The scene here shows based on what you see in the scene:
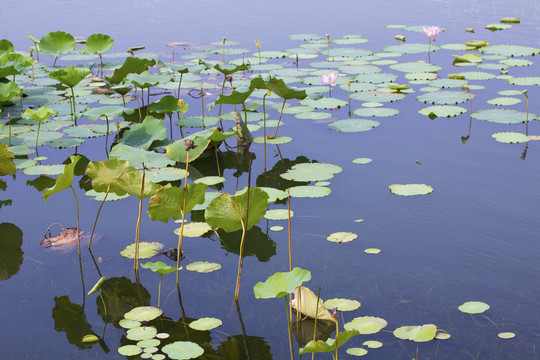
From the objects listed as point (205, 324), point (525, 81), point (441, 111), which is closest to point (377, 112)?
point (441, 111)

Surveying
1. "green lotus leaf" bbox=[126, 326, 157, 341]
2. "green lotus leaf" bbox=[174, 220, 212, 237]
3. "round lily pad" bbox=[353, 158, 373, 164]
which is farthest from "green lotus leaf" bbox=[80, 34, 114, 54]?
"green lotus leaf" bbox=[126, 326, 157, 341]

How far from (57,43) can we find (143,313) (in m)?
4.23

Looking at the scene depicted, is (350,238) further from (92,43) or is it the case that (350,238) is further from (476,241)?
(92,43)

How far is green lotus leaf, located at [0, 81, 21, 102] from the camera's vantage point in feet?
14.3

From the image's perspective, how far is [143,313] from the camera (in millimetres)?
2213

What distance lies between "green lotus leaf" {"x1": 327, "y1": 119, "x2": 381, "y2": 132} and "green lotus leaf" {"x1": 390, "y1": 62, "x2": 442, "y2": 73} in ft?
5.50

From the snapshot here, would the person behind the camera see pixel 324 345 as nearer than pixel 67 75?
Yes

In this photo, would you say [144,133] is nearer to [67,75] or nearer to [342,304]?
[67,75]

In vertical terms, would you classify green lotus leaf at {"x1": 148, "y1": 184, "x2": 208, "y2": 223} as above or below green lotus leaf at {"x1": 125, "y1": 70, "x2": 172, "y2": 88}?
below

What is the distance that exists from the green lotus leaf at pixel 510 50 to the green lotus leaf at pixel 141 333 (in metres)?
5.52

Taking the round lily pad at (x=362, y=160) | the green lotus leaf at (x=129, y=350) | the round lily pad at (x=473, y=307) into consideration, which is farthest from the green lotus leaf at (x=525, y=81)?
the green lotus leaf at (x=129, y=350)

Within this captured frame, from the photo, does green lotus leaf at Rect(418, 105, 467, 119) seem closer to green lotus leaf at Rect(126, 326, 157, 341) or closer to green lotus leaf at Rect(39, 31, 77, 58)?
green lotus leaf at Rect(126, 326, 157, 341)

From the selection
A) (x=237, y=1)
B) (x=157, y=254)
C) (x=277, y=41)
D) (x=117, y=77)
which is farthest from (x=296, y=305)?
(x=237, y=1)

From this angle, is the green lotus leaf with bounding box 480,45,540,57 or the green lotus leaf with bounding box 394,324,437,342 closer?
the green lotus leaf with bounding box 394,324,437,342
